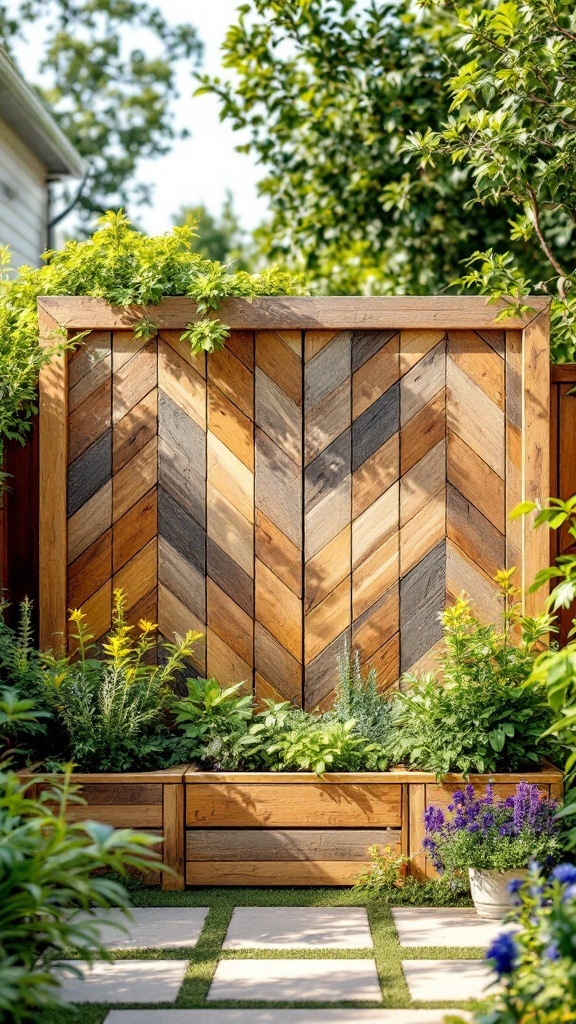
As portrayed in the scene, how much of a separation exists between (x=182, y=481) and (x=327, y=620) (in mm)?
876

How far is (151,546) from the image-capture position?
444cm

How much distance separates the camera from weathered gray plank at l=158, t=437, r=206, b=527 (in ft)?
14.5

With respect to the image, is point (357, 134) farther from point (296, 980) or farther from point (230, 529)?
point (296, 980)

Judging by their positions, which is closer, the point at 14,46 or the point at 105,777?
the point at 105,777

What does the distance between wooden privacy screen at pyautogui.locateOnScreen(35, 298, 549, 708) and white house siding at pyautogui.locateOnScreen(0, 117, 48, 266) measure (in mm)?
4402

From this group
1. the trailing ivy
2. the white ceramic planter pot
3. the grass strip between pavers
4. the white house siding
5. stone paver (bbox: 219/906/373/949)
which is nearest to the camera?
the grass strip between pavers

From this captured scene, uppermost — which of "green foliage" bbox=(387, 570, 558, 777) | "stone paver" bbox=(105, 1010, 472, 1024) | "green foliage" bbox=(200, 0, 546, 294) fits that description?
"green foliage" bbox=(200, 0, 546, 294)

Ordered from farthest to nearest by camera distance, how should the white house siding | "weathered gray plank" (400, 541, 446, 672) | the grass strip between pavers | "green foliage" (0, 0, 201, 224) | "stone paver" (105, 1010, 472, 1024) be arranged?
1. "green foliage" (0, 0, 201, 224)
2. the white house siding
3. "weathered gray plank" (400, 541, 446, 672)
4. the grass strip between pavers
5. "stone paver" (105, 1010, 472, 1024)

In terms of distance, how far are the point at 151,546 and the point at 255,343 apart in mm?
994

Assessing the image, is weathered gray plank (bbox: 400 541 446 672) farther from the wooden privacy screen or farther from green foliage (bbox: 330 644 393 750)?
green foliage (bbox: 330 644 393 750)

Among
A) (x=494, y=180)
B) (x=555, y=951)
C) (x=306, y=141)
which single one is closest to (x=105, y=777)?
(x=555, y=951)

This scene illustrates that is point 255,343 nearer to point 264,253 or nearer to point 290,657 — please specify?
point 290,657

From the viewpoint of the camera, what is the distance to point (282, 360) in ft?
14.4

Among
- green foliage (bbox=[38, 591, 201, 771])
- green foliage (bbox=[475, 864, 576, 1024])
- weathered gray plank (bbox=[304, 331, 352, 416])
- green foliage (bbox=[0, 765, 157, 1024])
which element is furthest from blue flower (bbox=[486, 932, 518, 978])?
weathered gray plank (bbox=[304, 331, 352, 416])
